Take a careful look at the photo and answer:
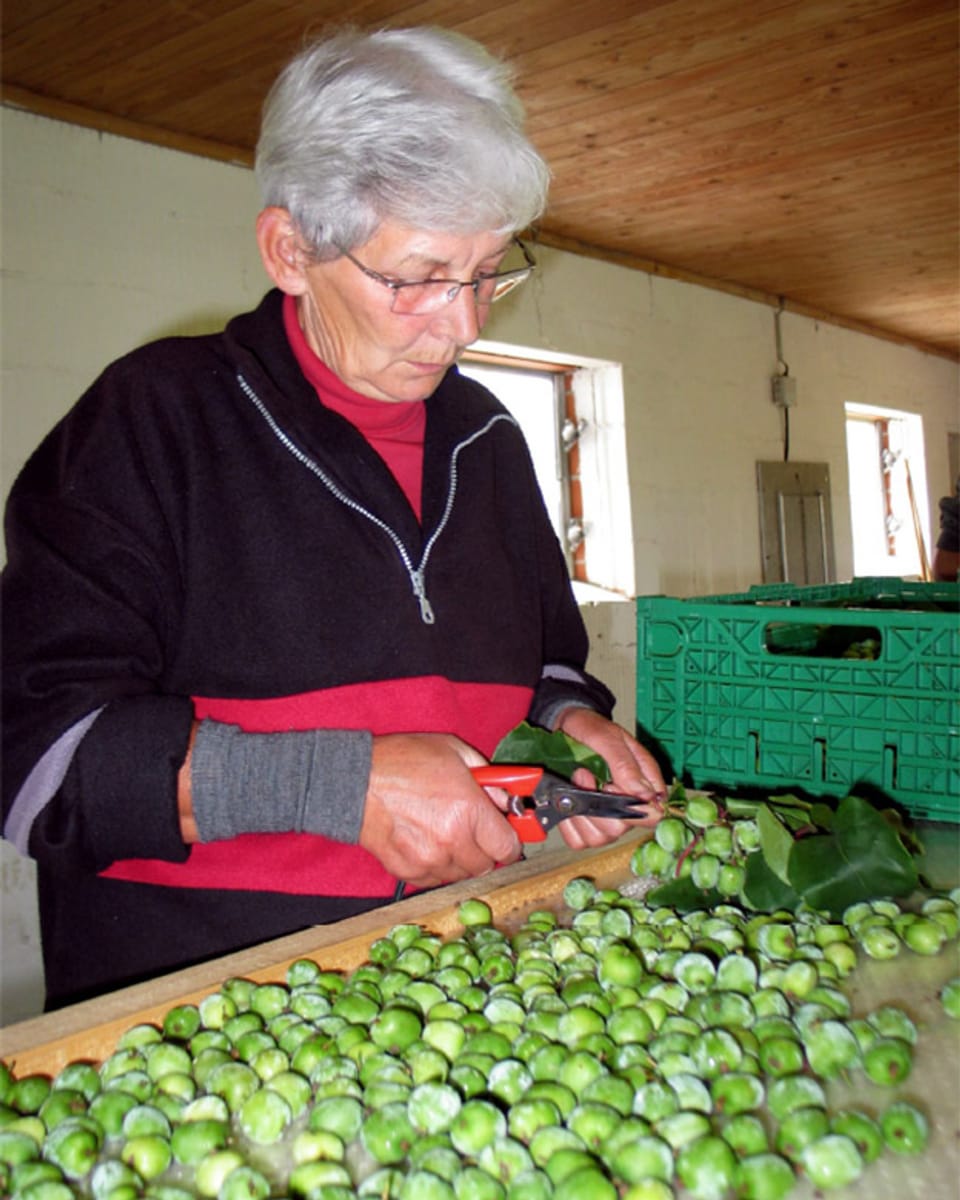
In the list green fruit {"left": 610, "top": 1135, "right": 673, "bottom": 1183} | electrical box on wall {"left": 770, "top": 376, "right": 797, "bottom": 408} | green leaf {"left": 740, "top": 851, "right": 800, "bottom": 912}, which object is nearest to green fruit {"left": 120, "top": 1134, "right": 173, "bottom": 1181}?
green fruit {"left": 610, "top": 1135, "right": 673, "bottom": 1183}

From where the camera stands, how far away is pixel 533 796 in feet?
4.00

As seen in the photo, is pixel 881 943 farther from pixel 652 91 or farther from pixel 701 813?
pixel 652 91

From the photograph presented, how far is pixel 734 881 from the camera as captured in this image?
4.17 ft

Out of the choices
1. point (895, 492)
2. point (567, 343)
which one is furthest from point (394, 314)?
point (895, 492)

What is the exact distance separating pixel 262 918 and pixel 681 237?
176 inches

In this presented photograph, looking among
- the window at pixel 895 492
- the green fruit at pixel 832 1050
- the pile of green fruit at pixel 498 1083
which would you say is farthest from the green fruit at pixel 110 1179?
the window at pixel 895 492

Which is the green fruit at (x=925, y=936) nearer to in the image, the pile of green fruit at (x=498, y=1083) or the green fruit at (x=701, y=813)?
the pile of green fruit at (x=498, y=1083)

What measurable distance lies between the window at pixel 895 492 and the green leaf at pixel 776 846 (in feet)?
25.2

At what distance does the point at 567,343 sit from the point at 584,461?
646mm

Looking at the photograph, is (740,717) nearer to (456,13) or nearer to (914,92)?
(456,13)

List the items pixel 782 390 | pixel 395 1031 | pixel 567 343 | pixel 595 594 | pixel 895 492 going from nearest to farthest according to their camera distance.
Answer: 1. pixel 395 1031
2. pixel 567 343
3. pixel 595 594
4. pixel 782 390
5. pixel 895 492

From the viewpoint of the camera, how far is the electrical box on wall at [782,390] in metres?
6.38

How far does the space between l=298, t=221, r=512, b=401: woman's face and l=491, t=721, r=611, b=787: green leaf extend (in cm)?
50

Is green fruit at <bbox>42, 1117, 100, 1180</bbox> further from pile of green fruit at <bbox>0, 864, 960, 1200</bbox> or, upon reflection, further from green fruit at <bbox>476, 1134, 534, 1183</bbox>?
green fruit at <bbox>476, 1134, 534, 1183</bbox>
